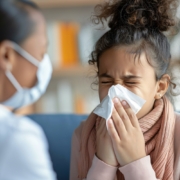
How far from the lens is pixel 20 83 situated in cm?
91

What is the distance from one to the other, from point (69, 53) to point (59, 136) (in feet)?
2.84

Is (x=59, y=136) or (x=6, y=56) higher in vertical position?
(x=6, y=56)

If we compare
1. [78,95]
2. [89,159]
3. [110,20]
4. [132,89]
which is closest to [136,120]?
[132,89]

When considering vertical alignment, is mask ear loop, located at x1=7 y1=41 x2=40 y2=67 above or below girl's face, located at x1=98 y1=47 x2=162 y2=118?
above

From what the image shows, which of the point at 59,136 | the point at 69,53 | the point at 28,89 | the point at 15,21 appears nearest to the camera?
the point at 15,21

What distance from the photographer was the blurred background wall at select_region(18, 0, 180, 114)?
2256mm

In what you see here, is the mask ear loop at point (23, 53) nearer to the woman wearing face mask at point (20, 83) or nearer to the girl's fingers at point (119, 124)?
the woman wearing face mask at point (20, 83)

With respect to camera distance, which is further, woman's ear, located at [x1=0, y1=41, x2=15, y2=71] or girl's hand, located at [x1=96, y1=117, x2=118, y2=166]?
girl's hand, located at [x1=96, y1=117, x2=118, y2=166]

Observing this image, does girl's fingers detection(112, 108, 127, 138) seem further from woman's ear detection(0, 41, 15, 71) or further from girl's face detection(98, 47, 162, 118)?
woman's ear detection(0, 41, 15, 71)

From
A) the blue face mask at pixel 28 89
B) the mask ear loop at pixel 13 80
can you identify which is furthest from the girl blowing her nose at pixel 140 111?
the mask ear loop at pixel 13 80

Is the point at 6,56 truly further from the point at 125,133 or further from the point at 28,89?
the point at 125,133

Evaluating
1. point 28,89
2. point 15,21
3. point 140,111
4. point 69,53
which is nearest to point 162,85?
point 140,111

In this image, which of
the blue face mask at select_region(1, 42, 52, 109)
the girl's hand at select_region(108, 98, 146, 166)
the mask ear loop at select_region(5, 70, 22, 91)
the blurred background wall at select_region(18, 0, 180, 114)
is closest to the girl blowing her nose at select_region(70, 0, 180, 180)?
the girl's hand at select_region(108, 98, 146, 166)

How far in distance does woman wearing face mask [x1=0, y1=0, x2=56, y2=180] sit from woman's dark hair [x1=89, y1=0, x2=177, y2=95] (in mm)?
316
